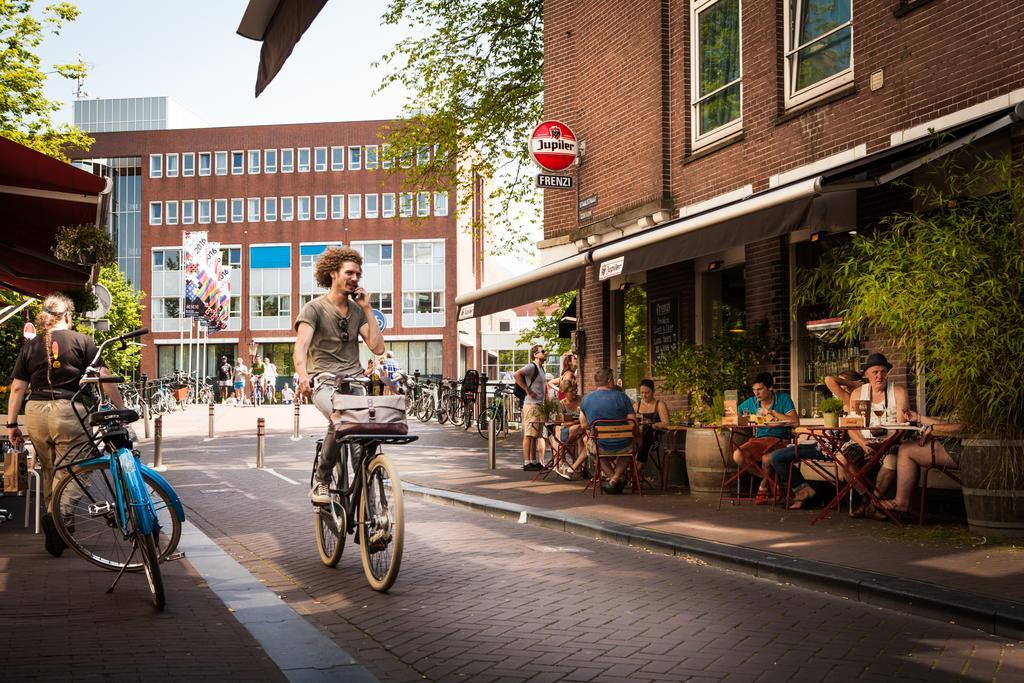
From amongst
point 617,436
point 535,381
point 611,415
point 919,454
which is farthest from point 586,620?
point 535,381

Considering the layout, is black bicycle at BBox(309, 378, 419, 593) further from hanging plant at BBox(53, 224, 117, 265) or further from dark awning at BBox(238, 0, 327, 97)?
hanging plant at BBox(53, 224, 117, 265)

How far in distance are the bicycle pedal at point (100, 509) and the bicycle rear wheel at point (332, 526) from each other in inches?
48.3

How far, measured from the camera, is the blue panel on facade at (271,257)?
2753 inches

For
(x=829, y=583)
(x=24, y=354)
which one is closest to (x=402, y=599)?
(x=829, y=583)

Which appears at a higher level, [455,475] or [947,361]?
[947,361]

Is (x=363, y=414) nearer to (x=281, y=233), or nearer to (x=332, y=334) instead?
(x=332, y=334)

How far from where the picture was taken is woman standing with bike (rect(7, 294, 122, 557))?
7977 mm

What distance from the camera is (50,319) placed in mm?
8039

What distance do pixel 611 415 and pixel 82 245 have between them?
5826 mm

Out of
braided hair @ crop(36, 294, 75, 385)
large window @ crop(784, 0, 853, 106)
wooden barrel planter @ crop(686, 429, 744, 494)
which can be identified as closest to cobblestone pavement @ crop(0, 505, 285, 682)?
braided hair @ crop(36, 294, 75, 385)

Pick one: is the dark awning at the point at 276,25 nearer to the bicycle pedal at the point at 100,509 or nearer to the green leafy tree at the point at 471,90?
the bicycle pedal at the point at 100,509

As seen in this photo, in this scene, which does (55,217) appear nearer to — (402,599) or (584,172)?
(402,599)

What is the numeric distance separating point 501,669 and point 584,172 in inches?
538

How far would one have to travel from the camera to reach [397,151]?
2666cm
